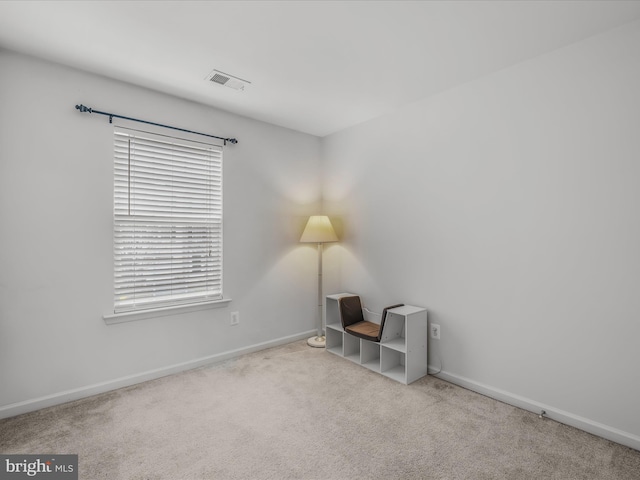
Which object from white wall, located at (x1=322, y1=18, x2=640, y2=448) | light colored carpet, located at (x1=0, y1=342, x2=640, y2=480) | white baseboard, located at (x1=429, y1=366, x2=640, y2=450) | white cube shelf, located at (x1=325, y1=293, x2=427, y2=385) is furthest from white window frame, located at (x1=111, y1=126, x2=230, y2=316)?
white baseboard, located at (x1=429, y1=366, x2=640, y2=450)

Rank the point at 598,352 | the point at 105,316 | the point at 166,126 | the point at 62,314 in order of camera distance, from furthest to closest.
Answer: the point at 166,126 → the point at 105,316 → the point at 62,314 → the point at 598,352

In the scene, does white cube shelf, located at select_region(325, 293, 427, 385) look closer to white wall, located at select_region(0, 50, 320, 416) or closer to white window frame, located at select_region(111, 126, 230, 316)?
white wall, located at select_region(0, 50, 320, 416)

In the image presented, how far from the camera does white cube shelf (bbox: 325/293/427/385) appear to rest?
2.67 m

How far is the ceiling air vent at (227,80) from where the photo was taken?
247 cm

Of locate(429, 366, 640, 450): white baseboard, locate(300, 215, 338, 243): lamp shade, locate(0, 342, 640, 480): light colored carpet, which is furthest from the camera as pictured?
locate(300, 215, 338, 243): lamp shade

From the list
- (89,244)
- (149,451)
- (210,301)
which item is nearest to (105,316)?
(89,244)

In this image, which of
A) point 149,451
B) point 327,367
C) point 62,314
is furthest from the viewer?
point 327,367

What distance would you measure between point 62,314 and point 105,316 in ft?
0.86

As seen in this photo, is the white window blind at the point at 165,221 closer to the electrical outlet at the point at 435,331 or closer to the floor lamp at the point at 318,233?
the floor lamp at the point at 318,233

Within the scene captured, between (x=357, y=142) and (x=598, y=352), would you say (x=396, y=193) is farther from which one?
(x=598, y=352)

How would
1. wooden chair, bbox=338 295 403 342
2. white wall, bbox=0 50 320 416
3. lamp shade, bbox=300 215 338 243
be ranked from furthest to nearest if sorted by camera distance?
lamp shade, bbox=300 215 338 243 → wooden chair, bbox=338 295 403 342 → white wall, bbox=0 50 320 416

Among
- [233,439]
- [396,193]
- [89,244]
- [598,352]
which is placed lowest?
[233,439]

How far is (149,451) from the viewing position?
1.83 m

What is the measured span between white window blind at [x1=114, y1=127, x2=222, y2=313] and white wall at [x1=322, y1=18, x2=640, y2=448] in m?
1.71
